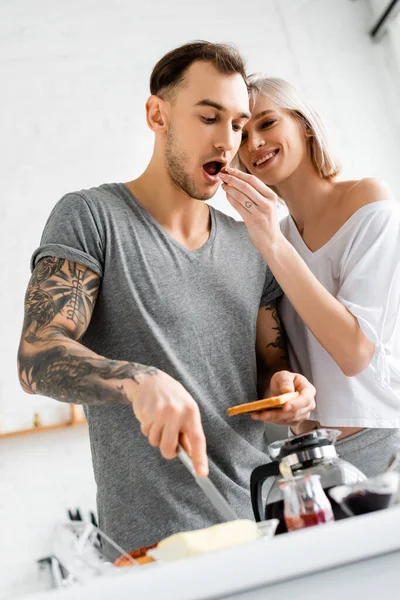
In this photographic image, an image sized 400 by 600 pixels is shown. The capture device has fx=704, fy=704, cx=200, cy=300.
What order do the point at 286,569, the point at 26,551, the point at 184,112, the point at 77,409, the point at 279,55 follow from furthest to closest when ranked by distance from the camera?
the point at 279,55, the point at 77,409, the point at 26,551, the point at 184,112, the point at 286,569

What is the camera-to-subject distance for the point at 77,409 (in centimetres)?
320

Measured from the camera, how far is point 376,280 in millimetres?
1374

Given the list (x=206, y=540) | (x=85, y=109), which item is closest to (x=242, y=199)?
(x=206, y=540)

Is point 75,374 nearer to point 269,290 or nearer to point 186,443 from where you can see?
point 186,443

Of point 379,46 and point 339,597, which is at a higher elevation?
point 379,46

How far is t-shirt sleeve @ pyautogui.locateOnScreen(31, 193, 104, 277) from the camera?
1.17 metres

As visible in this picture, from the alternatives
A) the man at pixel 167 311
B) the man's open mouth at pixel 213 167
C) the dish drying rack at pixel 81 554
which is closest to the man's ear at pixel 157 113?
the man at pixel 167 311

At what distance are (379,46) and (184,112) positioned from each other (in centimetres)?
302

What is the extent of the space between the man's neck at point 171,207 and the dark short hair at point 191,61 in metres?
0.19

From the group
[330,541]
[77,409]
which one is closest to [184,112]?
[330,541]

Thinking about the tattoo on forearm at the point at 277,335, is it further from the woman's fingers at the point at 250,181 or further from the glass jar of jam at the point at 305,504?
the glass jar of jam at the point at 305,504

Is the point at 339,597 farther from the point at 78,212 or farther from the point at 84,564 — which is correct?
the point at 78,212

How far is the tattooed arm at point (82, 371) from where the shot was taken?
0.78 metres

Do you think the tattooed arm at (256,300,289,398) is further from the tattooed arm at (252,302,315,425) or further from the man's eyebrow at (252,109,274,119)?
the man's eyebrow at (252,109,274,119)
